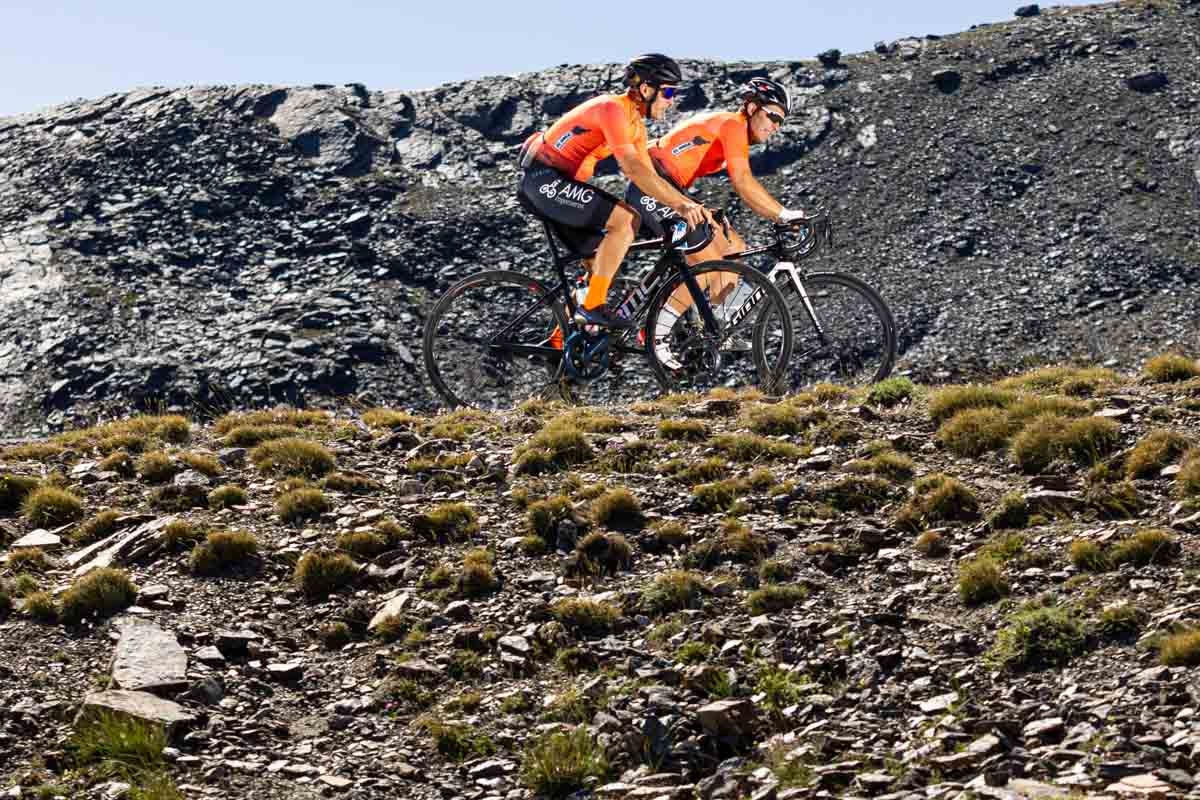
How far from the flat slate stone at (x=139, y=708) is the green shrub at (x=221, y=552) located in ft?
7.06

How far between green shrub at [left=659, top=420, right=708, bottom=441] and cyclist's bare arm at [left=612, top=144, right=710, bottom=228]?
238 cm

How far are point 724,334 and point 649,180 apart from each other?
182cm

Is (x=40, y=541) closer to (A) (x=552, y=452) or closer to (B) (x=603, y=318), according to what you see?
(A) (x=552, y=452)

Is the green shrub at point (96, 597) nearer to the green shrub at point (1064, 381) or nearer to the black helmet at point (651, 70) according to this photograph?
the black helmet at point (651, 70)

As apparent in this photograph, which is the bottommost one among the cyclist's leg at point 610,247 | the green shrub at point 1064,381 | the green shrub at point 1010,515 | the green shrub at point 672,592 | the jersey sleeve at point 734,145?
the green shrub at point 672,592

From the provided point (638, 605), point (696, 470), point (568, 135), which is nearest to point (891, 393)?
point (696, 470)

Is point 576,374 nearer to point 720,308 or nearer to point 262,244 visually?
point 720,308

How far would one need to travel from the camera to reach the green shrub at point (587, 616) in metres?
9.70

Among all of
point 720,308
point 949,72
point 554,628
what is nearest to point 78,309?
point 949,72

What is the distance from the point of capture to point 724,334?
14750 millimetres

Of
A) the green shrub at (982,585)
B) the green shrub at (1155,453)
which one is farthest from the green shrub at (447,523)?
the green shrub at (1155,453)

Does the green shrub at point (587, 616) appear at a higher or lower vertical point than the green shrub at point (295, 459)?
lower

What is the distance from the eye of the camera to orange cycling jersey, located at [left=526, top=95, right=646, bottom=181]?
14.8 metres

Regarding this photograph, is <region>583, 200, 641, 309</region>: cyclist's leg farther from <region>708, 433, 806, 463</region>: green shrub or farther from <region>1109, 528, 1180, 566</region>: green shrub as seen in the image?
<region>1109, 528, 1180, 566</region>: green shrub
